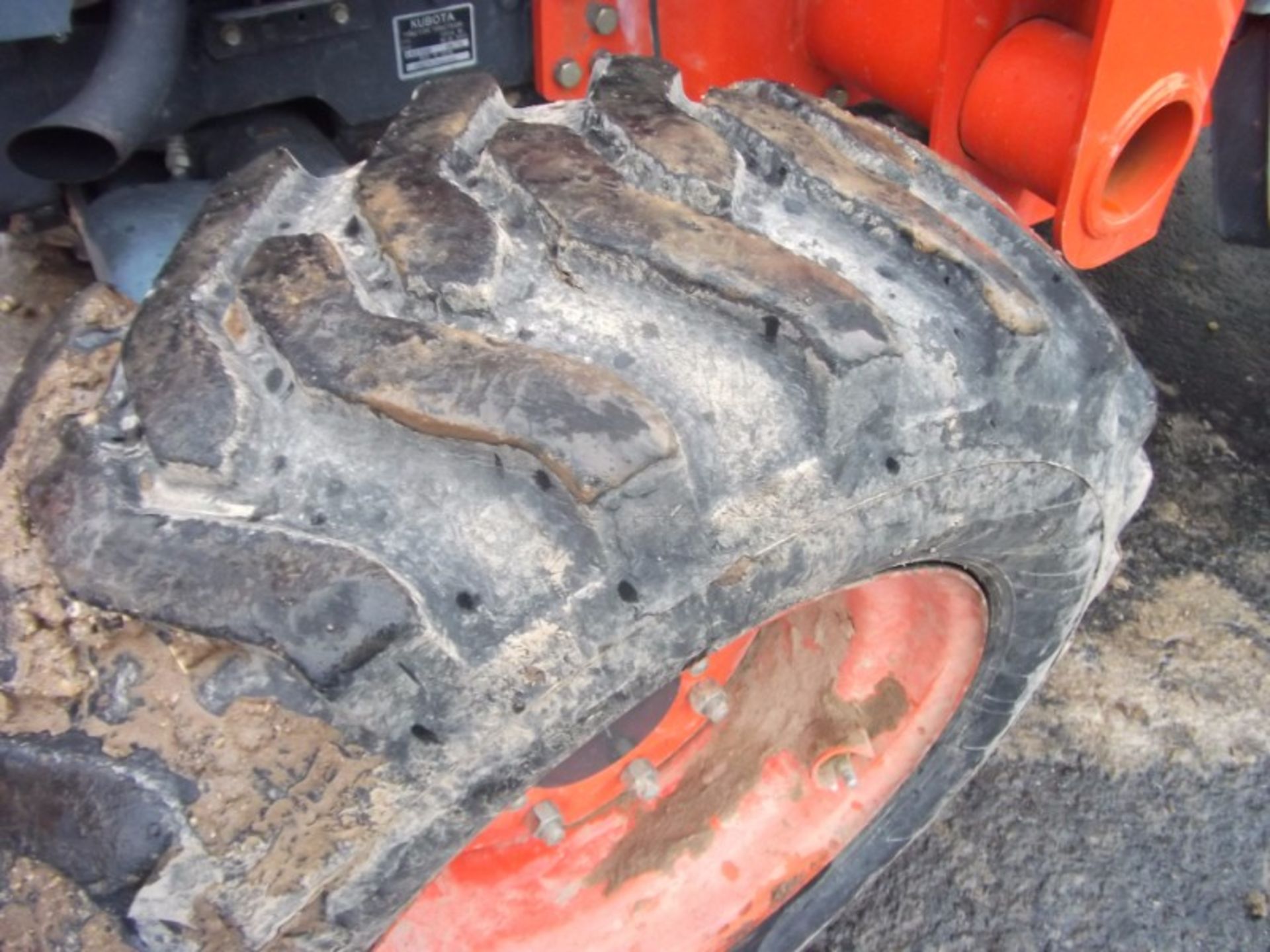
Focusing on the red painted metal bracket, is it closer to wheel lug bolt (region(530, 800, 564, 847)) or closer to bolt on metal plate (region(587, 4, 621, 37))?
bolt on metal plate (region(587, 4, 621, 37))

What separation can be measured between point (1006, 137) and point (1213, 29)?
18 centimetres

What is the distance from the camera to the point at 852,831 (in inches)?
45.7

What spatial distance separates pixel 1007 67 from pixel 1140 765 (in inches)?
33.6

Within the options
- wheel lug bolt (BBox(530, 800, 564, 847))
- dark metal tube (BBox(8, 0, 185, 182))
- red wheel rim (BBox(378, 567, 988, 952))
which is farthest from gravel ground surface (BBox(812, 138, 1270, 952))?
dark metal tube (BBox(8, 0, 185, 182))

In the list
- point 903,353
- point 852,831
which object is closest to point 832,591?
point 903,353

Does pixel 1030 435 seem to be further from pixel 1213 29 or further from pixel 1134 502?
pixel 1213 29

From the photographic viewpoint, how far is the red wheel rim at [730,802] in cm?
111

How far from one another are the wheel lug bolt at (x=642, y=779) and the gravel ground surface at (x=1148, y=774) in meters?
0.30

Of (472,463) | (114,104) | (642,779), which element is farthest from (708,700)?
(114,104)

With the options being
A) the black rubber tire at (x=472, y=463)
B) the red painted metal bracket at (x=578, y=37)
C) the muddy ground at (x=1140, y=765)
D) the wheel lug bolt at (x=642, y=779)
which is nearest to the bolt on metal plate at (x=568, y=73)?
the red painted metal bracket at (x=578, y=37)

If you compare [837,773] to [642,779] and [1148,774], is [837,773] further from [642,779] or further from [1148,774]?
[1148,774]

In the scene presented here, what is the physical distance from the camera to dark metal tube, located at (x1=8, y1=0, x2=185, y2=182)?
84 centimetres

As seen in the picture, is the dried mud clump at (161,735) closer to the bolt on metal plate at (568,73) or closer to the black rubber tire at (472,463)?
the black rubber tire at (472,463)

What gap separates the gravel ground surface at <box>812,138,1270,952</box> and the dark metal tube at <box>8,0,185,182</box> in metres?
1.02
